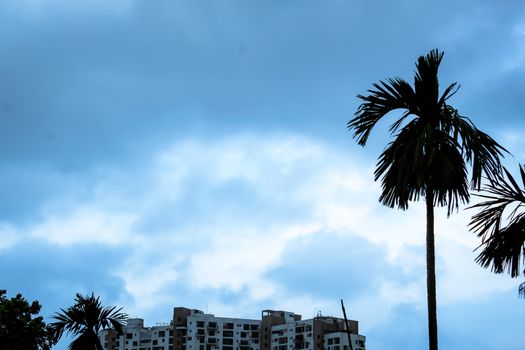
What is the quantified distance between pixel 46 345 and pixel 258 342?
14912 cm

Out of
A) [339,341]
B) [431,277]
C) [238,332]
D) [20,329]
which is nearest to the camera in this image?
[431,277]

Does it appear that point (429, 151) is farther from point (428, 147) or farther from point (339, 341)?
point (339, 341)

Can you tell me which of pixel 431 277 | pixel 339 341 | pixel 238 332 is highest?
pixel 238 332

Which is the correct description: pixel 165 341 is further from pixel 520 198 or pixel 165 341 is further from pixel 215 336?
pixel 520 198

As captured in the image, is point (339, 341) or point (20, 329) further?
point (339, 341)

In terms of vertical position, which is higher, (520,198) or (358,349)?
(358,349)

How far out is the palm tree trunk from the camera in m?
19.9

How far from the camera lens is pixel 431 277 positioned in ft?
67.3

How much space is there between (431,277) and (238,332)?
591 feet

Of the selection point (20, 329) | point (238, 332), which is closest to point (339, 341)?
point (238, 332)

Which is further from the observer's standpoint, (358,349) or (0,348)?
(358,349)

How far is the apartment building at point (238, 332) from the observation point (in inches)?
7205

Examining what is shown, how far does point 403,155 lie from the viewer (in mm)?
21469

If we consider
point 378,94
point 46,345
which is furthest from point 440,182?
point 46,345
